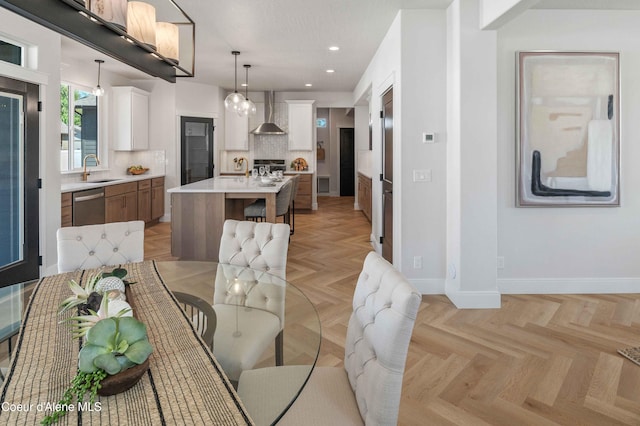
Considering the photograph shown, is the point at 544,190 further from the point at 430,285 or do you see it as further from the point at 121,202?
the point at 121,202

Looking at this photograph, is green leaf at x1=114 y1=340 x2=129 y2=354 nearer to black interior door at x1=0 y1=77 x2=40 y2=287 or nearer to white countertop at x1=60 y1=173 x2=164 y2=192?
black interior door at x1=0 y1=77 x2=40 y2=287

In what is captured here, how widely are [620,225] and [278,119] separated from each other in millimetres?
6892

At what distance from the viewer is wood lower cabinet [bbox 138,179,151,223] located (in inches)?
259

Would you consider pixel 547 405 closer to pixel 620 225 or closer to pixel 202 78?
pixel 620 225

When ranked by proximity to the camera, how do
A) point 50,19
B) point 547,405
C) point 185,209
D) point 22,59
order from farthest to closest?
point 185,209 < point 22,59 < point 547,405 < point 50,19

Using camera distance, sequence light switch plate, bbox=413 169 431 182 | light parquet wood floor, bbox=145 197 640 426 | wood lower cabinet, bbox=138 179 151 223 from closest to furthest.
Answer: light parquet wood floor, bbox=145 197 640 426 → light switch plate, bbox=413 169 431 182 → wood lower cabinet, bbox=138 179 151 223

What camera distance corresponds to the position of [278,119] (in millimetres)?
8945

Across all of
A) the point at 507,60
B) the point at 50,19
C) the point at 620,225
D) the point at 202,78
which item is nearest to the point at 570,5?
the point at 507,60

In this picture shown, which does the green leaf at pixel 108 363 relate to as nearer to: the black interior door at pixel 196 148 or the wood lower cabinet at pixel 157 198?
the wood lower cabinet at pixel 157 198

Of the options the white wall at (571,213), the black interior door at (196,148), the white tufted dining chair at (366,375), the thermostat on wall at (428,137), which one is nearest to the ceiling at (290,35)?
the white wall at (571,213)

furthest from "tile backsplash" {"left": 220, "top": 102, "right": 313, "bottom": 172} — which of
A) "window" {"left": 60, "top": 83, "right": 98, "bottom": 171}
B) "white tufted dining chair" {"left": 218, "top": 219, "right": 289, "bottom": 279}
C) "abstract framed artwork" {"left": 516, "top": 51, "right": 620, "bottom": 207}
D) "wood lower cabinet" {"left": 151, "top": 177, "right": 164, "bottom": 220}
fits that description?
"white tufted dining chair" {"left": 218, "top": 219, "right": 289, "bottom": 279}

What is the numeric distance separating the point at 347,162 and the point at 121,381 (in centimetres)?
1176

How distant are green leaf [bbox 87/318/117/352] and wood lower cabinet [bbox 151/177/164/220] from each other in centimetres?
665

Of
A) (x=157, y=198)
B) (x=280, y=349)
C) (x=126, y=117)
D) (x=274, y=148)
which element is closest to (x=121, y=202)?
(x=157, y=198)
